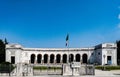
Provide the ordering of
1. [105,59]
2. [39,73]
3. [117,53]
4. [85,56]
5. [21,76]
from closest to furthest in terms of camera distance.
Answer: [21,76] < [39,73] < [105,59] < [117,53] < [85,56]

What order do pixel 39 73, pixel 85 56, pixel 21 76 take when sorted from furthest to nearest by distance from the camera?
pixel 85 56, pixel 39 73, pixel 21 76

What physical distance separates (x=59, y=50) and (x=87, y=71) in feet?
195

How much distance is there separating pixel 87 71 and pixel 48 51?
197 ft

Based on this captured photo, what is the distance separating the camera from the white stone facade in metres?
82.6

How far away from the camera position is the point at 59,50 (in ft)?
306

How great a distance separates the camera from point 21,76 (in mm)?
31969

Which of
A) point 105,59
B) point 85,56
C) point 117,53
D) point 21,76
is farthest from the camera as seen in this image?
point 85,56

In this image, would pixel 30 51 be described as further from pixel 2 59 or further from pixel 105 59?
pixel 105 59

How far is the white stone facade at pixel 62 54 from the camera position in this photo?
82.6 meters

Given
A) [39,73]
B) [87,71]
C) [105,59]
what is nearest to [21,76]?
[39,73]

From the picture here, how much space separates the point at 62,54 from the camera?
9288 centimetres

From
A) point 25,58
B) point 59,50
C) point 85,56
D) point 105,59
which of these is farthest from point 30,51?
point 105,59

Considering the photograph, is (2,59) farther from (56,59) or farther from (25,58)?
(56,59)

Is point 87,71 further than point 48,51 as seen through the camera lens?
No
